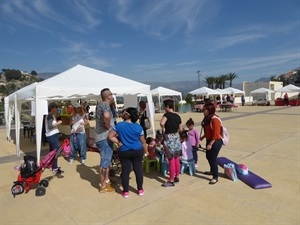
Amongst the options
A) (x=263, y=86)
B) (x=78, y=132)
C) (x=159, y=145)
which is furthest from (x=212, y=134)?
(x=263, y=86)

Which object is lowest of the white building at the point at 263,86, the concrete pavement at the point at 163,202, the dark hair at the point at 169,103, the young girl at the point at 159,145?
the concrete pavement at the point at 163,202

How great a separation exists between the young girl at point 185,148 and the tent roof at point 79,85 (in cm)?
275

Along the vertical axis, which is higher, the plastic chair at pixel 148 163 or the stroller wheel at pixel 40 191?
the plastic chair at pixel 148 163

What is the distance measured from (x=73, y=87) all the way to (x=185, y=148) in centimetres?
343

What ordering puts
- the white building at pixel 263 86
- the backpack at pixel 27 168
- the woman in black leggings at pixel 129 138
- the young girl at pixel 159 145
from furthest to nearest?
the white building at pixel 263 86 → the young girl at pixel 159 145 → the backpack at pixel 27 168 → the woman in black leggings at pixel 129 138

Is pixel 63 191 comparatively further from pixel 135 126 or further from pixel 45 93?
pixel 45 93

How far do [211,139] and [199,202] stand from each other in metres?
1.18

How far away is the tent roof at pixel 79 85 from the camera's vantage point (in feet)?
19.9

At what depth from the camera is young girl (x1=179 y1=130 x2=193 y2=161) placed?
495cm

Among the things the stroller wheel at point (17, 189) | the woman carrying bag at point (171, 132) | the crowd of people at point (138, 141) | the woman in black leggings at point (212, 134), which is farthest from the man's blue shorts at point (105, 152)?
the woman in black leggings at point (212, 134)

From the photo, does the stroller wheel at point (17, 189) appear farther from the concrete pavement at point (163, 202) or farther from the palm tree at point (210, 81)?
the palm tree at point (210, 81)

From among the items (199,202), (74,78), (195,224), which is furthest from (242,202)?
(74,78)

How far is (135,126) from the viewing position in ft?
12.5

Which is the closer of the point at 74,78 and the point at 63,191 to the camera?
the point at 63,191
